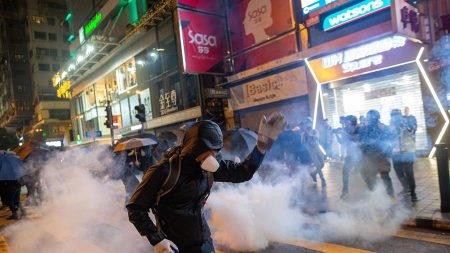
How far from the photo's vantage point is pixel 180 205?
7.33 feet

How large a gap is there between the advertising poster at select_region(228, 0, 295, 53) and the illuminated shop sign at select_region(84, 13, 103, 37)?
14.9 metres

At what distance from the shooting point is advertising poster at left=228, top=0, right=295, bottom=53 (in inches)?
545

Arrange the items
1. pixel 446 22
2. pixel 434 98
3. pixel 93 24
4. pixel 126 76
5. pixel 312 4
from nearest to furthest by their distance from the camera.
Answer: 1. pixel 446 22
2. pixel 434 98
3. pixel 312 4
4. pixel 126 76
5. pixel 93 24

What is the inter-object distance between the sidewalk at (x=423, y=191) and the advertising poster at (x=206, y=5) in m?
9.38

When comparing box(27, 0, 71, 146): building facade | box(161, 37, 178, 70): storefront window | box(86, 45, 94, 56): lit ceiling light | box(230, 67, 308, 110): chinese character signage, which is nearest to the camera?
box(230, 67, 308, 110): chinese character signage

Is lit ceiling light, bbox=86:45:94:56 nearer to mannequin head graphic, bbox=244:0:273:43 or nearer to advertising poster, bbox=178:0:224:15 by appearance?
advertising poster, bbox=178:0:224:15

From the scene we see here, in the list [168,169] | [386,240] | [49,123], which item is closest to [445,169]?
[386,240]

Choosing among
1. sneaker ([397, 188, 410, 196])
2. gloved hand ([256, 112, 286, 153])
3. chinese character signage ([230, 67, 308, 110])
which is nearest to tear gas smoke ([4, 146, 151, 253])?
gloved hand ([256, 112, 286, 153])

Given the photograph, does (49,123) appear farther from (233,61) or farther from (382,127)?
(382,127)

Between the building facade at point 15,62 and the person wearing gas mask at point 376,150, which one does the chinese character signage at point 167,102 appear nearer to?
the person wearing gas mask at point 376,150

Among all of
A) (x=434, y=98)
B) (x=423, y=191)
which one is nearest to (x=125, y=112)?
(x=434, y=98)

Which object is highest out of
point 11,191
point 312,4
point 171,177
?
point 312,4

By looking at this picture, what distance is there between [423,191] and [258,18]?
10.5 m

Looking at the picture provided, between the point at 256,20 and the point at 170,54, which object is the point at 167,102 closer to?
the point at 170,54
